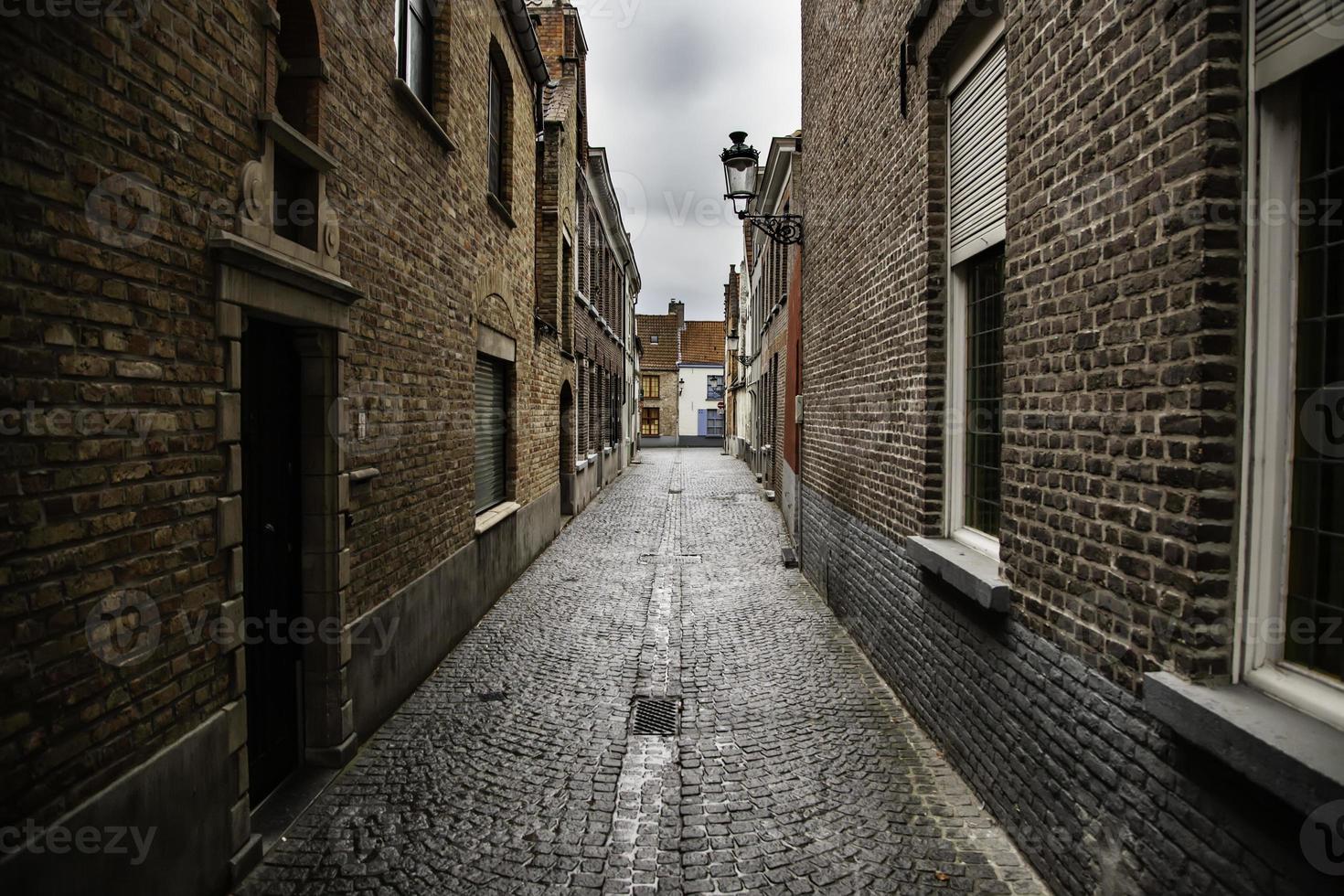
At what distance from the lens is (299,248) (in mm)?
3848

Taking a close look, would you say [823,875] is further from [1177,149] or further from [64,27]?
[64,27]

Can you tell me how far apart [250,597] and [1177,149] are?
4.41m

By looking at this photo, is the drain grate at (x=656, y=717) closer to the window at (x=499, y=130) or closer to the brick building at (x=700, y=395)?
the window at (x=499, y=130)

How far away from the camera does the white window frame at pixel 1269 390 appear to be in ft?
7.21

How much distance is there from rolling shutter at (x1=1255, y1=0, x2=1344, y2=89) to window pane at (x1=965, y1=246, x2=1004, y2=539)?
1.97 metres

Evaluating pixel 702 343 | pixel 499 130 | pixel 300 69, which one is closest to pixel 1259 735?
pixel 300 69

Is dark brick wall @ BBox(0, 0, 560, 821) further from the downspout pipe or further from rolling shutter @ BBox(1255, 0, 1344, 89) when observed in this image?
the downspout pipe

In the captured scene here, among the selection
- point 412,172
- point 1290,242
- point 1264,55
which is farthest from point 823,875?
point 412,172
